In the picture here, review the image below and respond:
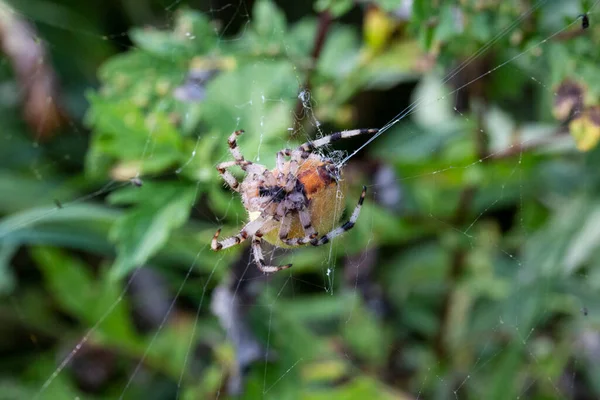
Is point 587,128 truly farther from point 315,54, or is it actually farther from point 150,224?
point 150,224

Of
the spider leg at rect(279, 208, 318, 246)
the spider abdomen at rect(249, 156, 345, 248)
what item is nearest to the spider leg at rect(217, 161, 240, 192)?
the spider abdomen at rect(249, 156, 345, 248)

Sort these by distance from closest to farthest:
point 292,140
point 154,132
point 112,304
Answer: point 154,132 → point 292,140 → point 112,304

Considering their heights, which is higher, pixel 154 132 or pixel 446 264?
pixel 154 132

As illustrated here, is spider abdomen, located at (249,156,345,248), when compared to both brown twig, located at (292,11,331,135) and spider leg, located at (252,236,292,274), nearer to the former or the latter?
spider leg, located at (252,236,292,274)

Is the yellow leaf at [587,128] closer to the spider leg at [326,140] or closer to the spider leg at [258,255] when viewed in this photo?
the spider leg at [326,140]

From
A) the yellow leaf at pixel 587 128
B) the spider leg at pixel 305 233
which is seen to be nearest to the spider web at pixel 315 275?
the spider leg at pixel 305 233

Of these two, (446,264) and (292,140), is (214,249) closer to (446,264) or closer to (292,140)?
(292,140)

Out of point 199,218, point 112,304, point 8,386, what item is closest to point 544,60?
point 199,218
